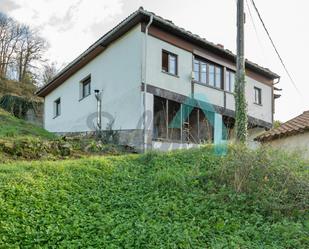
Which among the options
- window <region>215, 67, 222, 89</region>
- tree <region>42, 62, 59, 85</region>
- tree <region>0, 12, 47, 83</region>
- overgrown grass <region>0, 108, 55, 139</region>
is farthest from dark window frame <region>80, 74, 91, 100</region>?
tree <region>42, 62, 59, 85</region>

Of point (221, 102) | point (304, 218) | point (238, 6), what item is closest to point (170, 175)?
point (304, 218)

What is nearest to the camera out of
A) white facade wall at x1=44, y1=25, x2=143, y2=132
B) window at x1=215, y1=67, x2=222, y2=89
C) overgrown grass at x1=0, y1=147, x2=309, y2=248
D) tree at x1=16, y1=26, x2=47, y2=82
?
overgrown grass at x1=0, y1=147, x2=309, y2=248

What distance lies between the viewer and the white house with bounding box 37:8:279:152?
13.1 metres

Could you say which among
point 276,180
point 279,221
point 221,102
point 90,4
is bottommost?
point 279,221

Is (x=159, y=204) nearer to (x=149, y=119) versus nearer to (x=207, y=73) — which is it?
(x=149, y=119)

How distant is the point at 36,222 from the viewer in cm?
487

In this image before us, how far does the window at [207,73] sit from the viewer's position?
15288 mm

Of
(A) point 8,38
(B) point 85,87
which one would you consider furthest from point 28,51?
(B) point 85,87

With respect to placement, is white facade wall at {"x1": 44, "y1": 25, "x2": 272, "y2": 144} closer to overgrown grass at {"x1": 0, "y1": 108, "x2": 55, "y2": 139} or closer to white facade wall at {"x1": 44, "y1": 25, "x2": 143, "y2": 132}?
white facade wall at {"x1": 44, "y1": 25, "x2": 143, "y2": 132}

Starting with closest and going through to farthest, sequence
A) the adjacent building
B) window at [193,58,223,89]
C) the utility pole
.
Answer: the utility pole
the adjacent building
window at [193,58,223,89]

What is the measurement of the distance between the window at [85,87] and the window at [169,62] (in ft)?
14.4

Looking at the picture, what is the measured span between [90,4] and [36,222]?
9.48m

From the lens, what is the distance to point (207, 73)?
1580 centimetres

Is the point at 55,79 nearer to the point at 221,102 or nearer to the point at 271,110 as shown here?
the point at 221,102
